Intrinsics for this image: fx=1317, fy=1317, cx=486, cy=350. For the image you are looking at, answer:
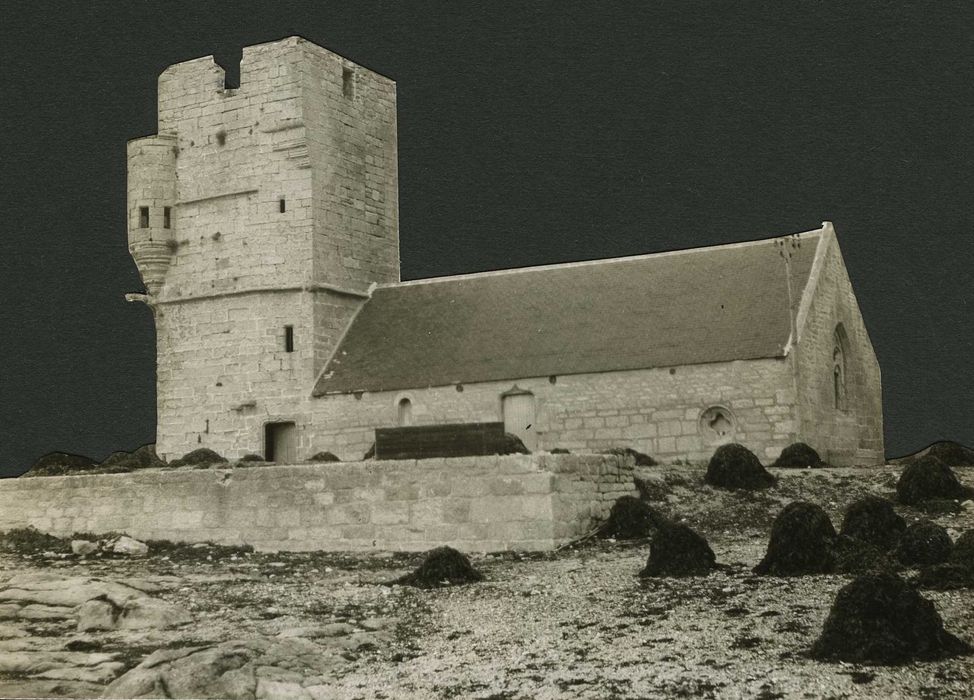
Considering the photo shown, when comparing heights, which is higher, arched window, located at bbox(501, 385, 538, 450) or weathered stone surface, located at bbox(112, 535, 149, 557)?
arched window, located at bbox(501, 385, 538, 450)

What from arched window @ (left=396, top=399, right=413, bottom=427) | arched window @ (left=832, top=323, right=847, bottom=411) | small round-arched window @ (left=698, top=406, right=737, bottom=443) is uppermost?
arched window @ (left=832, top=323, right=847, bottom=411)

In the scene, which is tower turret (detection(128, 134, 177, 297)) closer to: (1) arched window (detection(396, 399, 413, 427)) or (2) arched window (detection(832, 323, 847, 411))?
(1) arched window (detection(396, 399, 413, 427))

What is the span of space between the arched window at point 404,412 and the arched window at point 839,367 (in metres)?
11.2

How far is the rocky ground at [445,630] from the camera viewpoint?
45.3 feet

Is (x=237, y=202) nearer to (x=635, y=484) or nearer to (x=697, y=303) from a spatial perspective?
(x=697, y=303)

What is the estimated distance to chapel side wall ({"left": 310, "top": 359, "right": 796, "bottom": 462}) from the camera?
1231 inches

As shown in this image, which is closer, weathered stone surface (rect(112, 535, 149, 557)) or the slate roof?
weathered stone surface (rect(112, 535, 149, 557))

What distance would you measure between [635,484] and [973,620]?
10.4 metres

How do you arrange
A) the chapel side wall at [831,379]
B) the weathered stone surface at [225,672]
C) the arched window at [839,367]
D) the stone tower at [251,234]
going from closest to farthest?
the weathered stone surface at [225,672] → the chapel side wall at [831,379] → the arched window at [839,367] → the stone tower at [251,234]

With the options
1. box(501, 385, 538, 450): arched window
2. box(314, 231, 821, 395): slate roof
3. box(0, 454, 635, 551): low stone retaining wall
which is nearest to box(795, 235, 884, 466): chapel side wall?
box(314, 231, 821, 395): slate roof

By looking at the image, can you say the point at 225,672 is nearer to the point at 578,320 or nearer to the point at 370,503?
the point at 370,503

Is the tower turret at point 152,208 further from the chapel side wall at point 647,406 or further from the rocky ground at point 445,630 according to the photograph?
the rocky ground at point 445,630

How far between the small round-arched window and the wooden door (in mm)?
4412

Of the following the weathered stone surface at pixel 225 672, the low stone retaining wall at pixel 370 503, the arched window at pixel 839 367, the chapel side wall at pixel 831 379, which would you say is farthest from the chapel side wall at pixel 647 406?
the weathered stone surface at pixel 225 672
